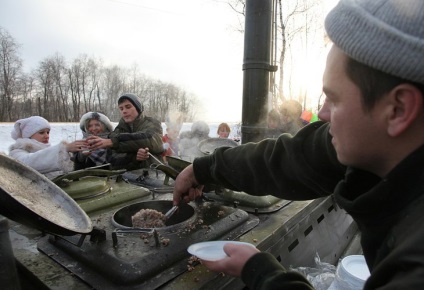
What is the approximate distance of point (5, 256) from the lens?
0.98 metres

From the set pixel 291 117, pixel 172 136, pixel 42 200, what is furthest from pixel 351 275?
pixel 172 136

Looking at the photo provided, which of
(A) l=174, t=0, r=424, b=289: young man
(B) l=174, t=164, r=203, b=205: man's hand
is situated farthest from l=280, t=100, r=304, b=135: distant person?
(A) l=174, t=0, r=424, b=289: young man

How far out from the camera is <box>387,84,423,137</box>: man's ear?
0.72 m

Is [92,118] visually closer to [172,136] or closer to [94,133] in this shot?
[94,133]

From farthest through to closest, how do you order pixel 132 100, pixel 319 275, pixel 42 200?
pixel 132 100, pixel 319 275, pixel 42 200

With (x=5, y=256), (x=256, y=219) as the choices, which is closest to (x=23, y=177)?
(x=5, y=256)

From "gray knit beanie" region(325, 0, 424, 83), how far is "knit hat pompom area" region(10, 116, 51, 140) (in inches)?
155

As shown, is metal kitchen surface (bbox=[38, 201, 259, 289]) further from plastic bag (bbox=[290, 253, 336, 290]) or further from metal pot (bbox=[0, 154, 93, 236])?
plastic bag (bbox=[290, 253, 336, 290])

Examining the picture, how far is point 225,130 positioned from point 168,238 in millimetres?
7371

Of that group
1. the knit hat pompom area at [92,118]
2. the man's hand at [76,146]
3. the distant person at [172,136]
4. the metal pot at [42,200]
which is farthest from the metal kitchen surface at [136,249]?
the distant person at [172,136]

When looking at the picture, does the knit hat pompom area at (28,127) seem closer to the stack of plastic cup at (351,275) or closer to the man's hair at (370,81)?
the stack of plastic cup at (351,275)

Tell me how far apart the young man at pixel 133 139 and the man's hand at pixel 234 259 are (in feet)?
9.24

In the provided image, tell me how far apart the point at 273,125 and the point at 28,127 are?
3.57m

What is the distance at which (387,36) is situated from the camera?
71cm
